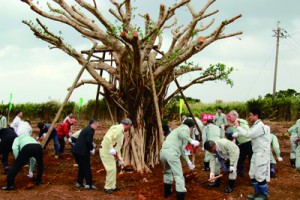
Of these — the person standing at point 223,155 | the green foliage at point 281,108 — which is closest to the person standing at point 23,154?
the person standing at point 223,155

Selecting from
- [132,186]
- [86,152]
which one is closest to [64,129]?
[86,152]

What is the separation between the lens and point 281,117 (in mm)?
28391

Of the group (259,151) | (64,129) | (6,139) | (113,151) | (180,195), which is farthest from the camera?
(64,129)

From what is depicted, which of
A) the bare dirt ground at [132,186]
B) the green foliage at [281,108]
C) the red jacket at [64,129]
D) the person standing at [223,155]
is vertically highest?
the green foliage at [281,108]

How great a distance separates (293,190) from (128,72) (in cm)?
507

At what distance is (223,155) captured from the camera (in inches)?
356

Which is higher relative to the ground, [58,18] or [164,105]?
[58,18]

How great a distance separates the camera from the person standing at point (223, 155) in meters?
8.63

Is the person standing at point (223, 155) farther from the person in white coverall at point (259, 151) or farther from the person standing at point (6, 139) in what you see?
the person standing at point (6, 139)

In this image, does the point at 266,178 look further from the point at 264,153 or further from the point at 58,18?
the point at 58,18

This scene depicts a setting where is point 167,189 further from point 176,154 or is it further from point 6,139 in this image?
point 6,139

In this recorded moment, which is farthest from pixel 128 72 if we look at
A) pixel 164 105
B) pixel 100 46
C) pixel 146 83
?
pixel 100 46

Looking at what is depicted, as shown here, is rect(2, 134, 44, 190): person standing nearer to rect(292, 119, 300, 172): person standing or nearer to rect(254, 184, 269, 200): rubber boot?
rect(254, 184, 269, 200): rubber boot

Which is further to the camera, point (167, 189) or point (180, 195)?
point (167, 189)
